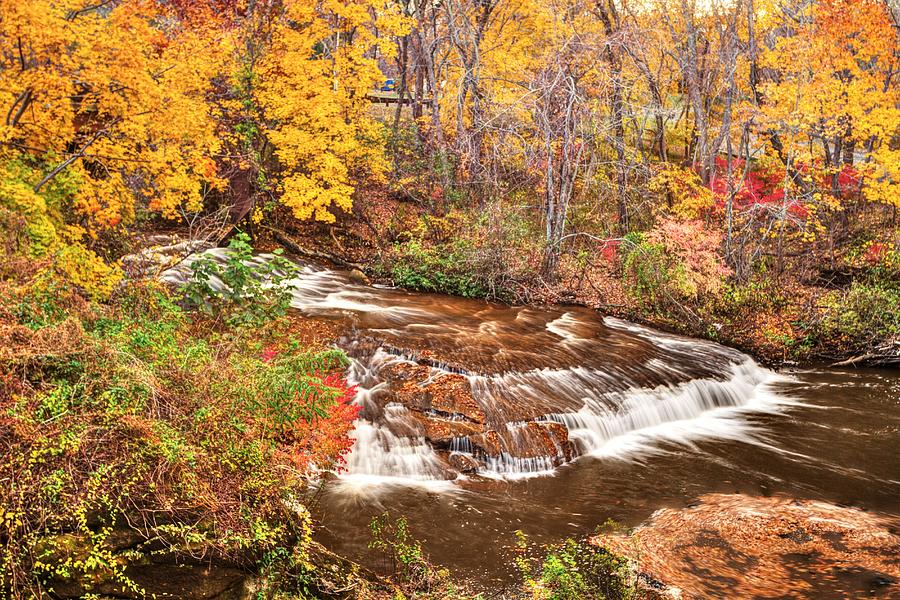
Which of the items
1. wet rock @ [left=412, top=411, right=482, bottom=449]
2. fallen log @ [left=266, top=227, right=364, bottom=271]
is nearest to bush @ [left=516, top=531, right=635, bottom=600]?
wet rock @ [left=412, top=411, right=482, bottom=449]

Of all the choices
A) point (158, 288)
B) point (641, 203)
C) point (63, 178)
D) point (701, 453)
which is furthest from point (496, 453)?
point (641, 203)

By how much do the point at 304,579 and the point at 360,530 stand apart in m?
2.27

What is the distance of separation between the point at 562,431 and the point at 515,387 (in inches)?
49.1

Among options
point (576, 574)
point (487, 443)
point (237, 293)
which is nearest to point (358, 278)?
point (237, 293)

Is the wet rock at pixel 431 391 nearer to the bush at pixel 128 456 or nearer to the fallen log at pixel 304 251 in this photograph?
the bush at pixel 128 456

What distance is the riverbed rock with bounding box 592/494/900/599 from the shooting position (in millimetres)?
6473

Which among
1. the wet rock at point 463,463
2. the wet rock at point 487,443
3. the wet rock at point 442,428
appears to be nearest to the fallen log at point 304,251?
the wet rock at point 442,428

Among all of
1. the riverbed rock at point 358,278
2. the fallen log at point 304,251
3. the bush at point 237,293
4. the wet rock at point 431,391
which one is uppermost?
the bush at point 237,293

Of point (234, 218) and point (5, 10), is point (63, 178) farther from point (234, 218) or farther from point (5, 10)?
point (234, 218)

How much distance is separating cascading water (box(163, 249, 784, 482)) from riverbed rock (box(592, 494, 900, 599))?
2.35 meters

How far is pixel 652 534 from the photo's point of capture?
7.71 m

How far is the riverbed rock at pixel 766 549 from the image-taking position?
647 centimetres

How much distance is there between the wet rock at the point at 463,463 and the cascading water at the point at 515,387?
17mm

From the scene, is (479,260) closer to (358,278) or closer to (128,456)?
(358,278)
